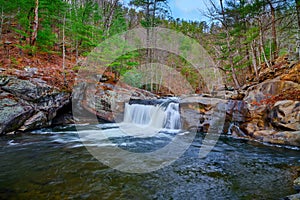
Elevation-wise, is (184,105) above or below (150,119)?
above

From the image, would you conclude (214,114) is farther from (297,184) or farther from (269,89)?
(297,184)

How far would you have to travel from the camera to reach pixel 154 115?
34.0 ft

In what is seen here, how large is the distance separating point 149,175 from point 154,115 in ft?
20.9

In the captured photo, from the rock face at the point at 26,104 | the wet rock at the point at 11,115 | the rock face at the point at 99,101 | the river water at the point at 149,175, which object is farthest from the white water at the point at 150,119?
the wet rock at the point at 11,115

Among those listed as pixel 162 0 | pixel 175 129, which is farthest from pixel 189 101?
pixel 162 0

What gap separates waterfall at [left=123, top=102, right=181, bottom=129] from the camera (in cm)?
969

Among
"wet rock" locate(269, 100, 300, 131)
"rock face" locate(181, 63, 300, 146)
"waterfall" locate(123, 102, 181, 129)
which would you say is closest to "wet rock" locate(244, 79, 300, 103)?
"rock face" locate(181, 63, 300, 146)

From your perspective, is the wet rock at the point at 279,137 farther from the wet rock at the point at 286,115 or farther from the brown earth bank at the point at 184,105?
the wet rock at the point at 286,115

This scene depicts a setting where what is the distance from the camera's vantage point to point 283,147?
6.03 meters

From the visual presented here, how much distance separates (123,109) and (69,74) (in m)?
3.93

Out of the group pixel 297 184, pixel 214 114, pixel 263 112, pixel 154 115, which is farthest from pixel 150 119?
pixel 297 184

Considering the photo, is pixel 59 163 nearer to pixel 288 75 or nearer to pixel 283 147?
pixel 283 147

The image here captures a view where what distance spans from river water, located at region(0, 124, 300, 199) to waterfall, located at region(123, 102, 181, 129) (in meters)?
3.55

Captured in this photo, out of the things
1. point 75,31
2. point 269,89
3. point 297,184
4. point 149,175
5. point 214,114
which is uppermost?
point 75,31
